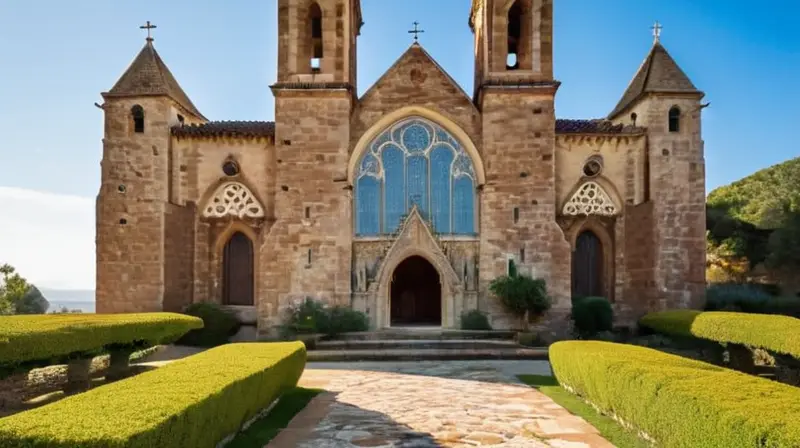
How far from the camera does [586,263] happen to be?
78.4 feet

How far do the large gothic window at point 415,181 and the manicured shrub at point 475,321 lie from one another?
2844mm

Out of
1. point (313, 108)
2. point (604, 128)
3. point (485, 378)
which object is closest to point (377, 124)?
point (313, 108)

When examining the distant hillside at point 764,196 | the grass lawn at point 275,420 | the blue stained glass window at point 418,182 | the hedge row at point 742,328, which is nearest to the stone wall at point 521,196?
the blue stained glass window at point 418,182

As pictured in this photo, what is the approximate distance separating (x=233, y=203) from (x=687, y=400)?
62.6ft

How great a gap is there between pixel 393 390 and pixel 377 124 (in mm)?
12094

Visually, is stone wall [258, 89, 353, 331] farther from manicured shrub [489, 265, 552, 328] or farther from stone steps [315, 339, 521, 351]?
manicured shrub [489, 265, 552, 328]

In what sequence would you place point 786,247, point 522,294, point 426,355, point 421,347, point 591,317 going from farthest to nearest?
1. point 786,247
2. point 591,317
3. point 522,294
4. point 421,347
5. point 426,355

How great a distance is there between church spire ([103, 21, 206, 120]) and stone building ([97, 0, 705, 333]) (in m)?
0.07

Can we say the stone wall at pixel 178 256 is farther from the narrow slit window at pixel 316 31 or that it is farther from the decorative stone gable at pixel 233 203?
the narrow slit window at pixel 316 31

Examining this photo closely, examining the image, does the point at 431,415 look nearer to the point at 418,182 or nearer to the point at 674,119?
the point at 418,182

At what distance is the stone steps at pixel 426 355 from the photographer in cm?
1772

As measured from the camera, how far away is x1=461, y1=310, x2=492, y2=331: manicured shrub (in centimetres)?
2117

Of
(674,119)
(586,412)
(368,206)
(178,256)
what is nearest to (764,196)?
(674,119)

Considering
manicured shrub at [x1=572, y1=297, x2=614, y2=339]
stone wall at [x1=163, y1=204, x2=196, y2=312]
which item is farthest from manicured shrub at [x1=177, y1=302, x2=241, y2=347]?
manicured shrub at [x1=572, y1=297, x2=614, y2=339]
